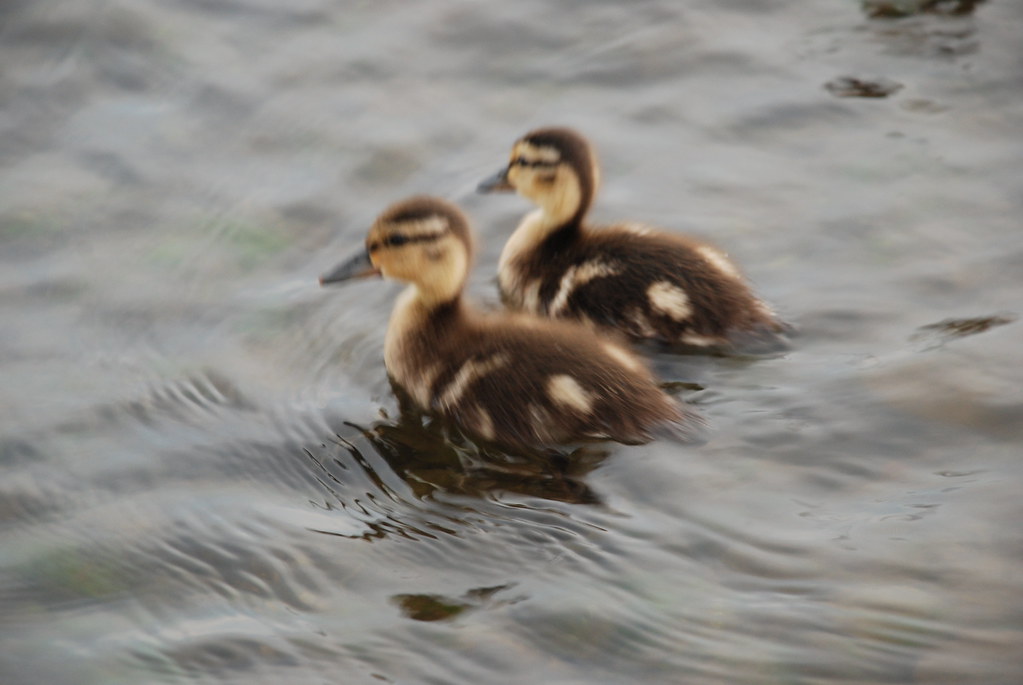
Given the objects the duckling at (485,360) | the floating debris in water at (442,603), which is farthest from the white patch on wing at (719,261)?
the floating debris in water at (442,603)

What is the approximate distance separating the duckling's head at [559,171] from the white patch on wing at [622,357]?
2.28 ft

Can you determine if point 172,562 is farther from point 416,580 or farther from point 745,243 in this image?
point 745,243

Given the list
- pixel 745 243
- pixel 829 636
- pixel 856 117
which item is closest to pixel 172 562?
pixel 829 636

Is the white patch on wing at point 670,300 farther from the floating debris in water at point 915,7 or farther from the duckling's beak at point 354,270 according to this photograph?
the floating debris in water at point 915,7

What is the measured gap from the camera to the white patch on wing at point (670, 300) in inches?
138

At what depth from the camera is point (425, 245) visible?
3449 mm

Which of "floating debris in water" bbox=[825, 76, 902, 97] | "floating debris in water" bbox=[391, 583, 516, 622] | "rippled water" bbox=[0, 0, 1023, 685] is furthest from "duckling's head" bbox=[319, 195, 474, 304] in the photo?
"floating debris in water" bbox=[825, 76, 902, 97]

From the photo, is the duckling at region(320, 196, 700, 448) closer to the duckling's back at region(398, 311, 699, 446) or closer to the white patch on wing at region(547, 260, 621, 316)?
the duckling's back at region(398, 311, 699, 446)

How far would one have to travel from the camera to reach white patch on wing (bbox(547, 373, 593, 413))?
10.3ft

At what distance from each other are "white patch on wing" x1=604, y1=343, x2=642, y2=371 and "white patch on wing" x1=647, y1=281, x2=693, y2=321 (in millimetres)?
271

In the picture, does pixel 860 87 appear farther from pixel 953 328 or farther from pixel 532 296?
pixel 532 296

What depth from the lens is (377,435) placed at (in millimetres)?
3311

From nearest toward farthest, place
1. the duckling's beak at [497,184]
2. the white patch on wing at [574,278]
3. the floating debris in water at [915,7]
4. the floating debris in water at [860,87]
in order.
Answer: the white patch on wing at [574,278], the duckling's beak at [497,184], the floating debris in water at [860,87], the floating debris in water at [915,7]

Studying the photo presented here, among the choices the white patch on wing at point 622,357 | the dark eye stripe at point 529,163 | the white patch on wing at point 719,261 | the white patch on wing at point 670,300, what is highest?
the dark eye stripe at point 529,163
